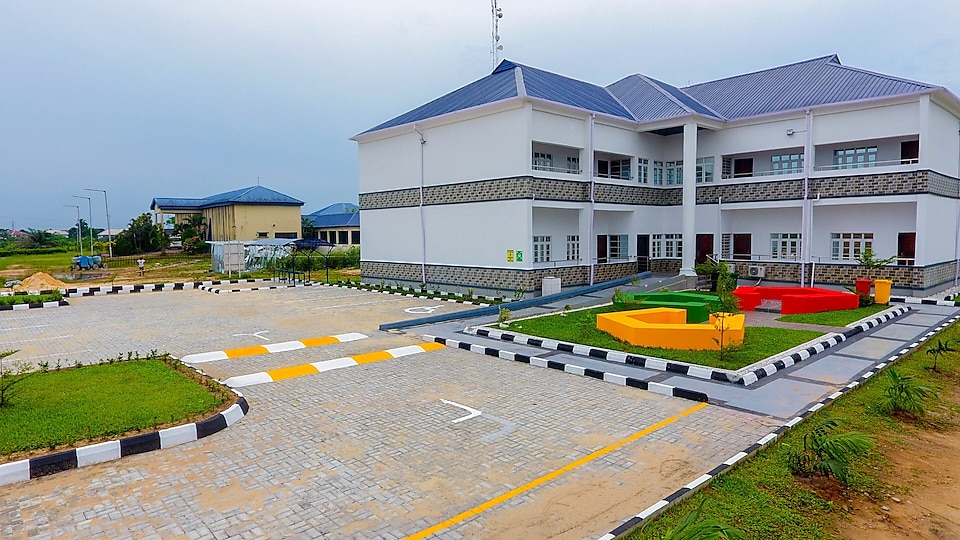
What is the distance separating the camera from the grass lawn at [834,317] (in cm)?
1309

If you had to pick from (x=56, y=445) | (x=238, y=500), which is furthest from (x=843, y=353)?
(x=56, y=445)

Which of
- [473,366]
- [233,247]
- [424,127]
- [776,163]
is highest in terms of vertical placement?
[424,127]

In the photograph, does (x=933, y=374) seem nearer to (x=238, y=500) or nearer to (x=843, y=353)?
(x=843, y=353)

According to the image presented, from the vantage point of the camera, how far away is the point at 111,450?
577cm

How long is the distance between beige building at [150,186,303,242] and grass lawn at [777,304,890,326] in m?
39.5

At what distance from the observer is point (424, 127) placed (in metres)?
21.3

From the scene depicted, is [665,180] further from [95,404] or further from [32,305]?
[32,305]

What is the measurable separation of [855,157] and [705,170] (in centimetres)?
493

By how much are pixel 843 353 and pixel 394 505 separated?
889 centimetres

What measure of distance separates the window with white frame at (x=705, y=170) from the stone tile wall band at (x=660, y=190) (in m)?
0.41

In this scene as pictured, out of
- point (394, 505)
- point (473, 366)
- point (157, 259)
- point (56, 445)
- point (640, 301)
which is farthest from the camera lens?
point (157, 259)

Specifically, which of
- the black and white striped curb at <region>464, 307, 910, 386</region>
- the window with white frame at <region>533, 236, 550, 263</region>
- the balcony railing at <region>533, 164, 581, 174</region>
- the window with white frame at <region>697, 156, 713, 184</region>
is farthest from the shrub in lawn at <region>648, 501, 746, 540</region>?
the window with white frame at <region>697, 156, 713, 184</region>

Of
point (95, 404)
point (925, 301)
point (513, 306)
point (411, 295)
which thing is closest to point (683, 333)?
point (513, 306)

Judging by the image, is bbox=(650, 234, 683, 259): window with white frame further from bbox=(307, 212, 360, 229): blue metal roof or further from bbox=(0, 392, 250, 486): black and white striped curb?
bbox=(307, 212, 360, 229): blue metal roof
